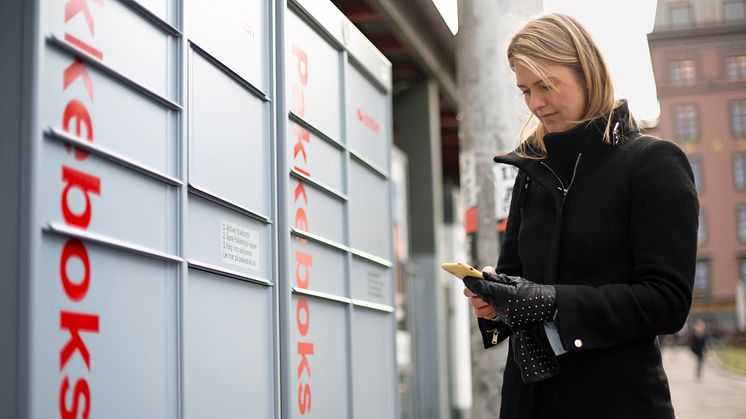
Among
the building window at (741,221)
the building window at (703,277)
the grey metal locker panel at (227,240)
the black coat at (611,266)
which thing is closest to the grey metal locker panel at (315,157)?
the grey metal locker panel at (227,240)

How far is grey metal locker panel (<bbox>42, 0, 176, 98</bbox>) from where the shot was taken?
3.05m

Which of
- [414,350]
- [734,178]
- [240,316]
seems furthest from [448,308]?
[734,178]

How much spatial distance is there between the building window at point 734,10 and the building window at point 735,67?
371cm

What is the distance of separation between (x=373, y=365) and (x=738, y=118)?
84961mm

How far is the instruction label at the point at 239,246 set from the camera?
4195 mm

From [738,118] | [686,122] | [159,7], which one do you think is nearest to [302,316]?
[159,7]

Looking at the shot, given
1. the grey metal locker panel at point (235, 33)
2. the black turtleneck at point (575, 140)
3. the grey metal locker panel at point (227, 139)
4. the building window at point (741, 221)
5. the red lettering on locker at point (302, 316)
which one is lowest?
the red lettering on locker at point (302, 316)

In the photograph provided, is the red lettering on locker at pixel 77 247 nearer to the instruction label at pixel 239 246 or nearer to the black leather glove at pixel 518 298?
the instruction label at pixel 239 246

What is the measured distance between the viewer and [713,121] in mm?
85500

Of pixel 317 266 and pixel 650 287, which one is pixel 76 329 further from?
Result: pixel 317 266

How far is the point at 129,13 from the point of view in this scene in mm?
3508

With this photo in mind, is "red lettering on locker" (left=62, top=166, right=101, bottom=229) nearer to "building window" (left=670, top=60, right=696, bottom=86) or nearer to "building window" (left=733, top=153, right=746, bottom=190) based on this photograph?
"building window" (left=733, top=153, right=746, bottom=190)

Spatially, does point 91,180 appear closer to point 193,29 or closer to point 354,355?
point 193,29

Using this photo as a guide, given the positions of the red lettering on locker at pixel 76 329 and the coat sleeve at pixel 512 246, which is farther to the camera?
the red lettering on locker at pixel 76 329
